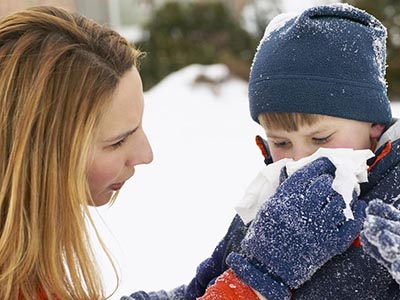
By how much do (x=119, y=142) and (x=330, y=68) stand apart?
62 centimetres

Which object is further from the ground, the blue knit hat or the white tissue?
the blue knit hat

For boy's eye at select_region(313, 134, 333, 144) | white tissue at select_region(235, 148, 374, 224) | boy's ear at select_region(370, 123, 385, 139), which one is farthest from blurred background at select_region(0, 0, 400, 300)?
boy's ear at select_region(370, 123, 385, 139)

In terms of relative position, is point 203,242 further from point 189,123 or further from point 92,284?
point 189,123

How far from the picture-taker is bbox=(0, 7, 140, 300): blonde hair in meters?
1.91

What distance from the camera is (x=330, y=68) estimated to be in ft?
6.54

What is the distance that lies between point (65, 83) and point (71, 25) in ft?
0.64

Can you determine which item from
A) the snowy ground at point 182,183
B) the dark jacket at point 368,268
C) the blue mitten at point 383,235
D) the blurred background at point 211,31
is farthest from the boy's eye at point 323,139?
the blurred background at point 211,31

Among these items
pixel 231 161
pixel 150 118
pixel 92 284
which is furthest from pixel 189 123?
pixel 92 284

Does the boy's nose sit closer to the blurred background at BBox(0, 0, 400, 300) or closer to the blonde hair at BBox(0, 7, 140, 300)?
the blonde hair at BBox(0, 7, 140, 300)

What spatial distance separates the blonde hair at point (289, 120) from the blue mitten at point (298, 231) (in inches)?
7.1

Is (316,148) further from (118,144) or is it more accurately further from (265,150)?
(118,144)

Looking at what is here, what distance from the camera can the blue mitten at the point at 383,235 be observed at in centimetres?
153

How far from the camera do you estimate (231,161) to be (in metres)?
6.57

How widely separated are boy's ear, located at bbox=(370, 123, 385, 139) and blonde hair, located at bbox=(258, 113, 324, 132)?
16 centimetres
